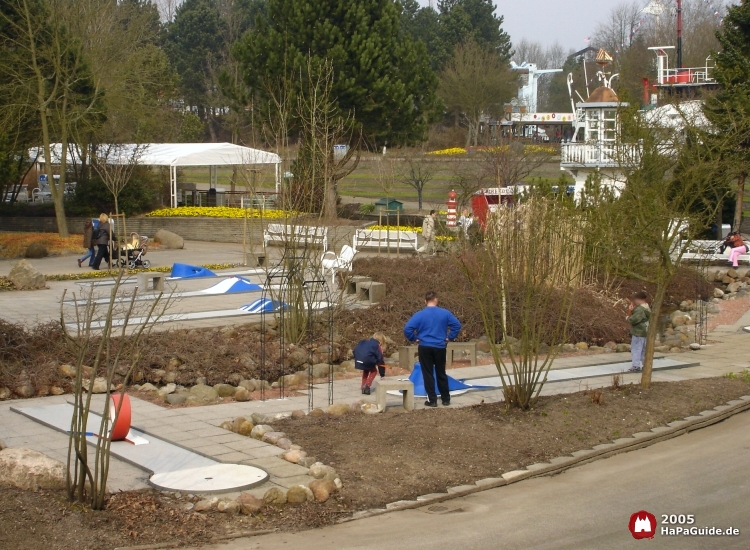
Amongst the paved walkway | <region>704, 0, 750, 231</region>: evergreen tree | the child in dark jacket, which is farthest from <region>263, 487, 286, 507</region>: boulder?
<region>704, 0, 750, 231</region>: evergreen tree

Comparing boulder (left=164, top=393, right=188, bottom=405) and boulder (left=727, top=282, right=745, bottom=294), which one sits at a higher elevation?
boulder (left=164, top=393, right=188, bottom=405)

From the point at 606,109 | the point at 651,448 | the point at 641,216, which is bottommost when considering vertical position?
the point at 651,448

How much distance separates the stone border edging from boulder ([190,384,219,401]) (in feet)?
15.4

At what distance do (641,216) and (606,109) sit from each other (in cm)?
2606

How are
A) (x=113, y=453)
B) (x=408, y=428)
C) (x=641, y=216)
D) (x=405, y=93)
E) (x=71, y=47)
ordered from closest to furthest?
(x=113, y=453)
(x=408, y=428)
(x=641, y=216)
(x=71, y=47)
(x=405, y=93)

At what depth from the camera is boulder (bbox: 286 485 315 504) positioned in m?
7.99

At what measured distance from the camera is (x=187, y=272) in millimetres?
25000

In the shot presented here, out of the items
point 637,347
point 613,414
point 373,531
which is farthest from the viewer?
point 637,347

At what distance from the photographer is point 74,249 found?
102 ft

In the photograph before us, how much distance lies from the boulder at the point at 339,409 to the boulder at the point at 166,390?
2.47 m

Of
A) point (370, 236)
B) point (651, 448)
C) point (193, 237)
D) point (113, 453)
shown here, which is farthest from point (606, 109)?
point (113, 453)

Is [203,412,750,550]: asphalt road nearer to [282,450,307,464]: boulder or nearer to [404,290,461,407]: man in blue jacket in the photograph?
[282,450,307,464]: boulder

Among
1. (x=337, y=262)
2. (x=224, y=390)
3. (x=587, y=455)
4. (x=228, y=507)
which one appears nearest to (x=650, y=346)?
(x=587, y=455)

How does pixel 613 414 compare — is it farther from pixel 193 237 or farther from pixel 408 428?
pixel 193 237
